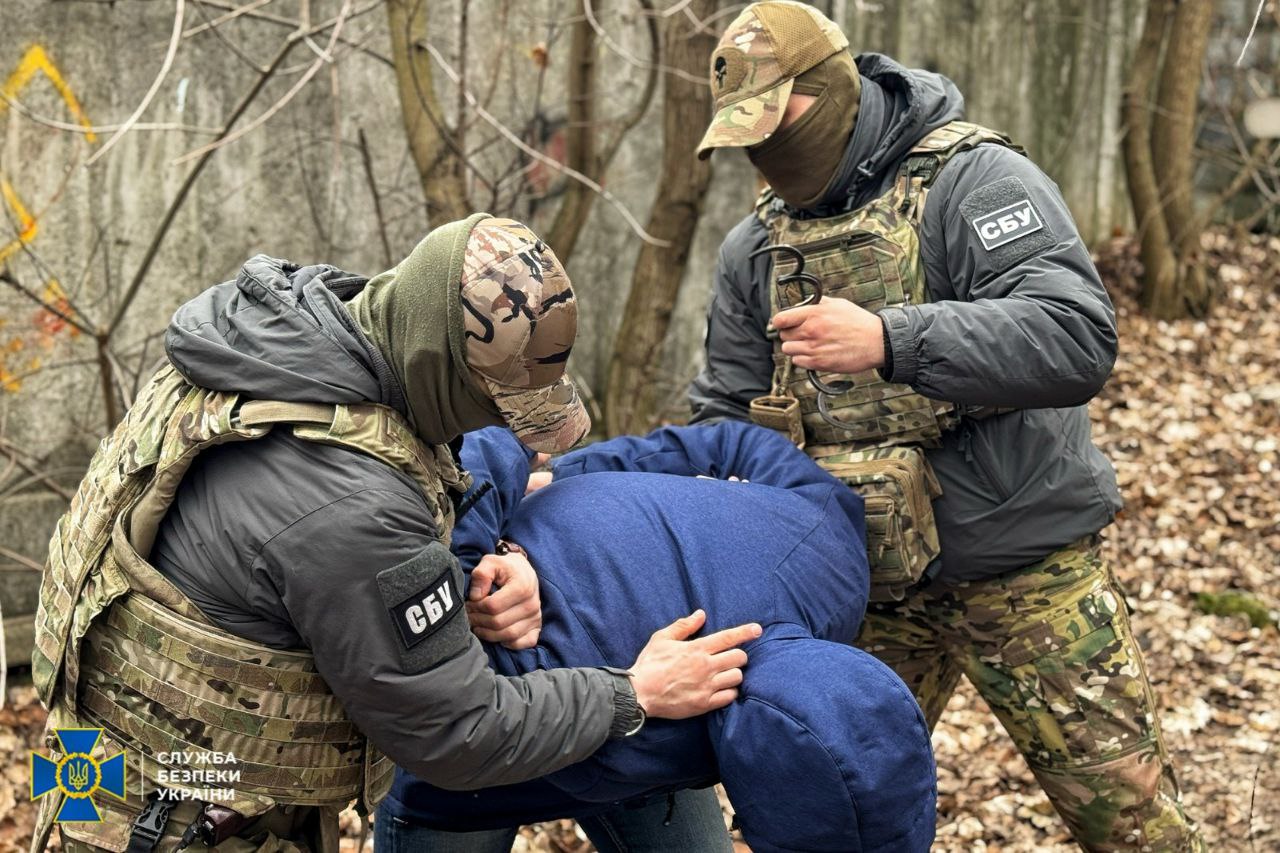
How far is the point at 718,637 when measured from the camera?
7.02 ft

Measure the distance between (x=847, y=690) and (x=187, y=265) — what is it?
372 cm

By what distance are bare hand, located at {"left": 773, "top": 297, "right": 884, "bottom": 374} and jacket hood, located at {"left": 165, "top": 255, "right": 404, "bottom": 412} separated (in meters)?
0.88

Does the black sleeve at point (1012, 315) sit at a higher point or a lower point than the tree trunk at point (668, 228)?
higher

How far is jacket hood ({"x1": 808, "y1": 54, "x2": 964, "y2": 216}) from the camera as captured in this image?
2.77 meters

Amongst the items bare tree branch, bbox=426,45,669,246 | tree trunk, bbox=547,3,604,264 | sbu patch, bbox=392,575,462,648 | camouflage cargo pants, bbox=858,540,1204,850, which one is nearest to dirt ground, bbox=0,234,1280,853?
camouflage cargo pants, bbox=858,540,1204,850

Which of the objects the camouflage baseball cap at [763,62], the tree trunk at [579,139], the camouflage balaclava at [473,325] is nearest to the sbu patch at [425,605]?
the camouflage balaclava at [473,325]

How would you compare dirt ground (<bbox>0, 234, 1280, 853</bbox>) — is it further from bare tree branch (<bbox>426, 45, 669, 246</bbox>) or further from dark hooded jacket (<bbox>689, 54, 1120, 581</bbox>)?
bare tree branch (<bbox>426, 45, 669, 246</bbox>)

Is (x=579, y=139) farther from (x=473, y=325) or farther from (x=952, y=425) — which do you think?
(x=473, y=325)

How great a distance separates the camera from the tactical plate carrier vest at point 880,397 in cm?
266

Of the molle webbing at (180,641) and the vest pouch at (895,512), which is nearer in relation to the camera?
the molle webbing at (180,641)

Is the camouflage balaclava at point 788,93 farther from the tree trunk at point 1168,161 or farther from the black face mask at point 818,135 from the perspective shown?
the tree trunk at point 1168,161

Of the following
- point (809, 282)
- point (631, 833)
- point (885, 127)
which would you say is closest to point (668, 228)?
point (885, 127)

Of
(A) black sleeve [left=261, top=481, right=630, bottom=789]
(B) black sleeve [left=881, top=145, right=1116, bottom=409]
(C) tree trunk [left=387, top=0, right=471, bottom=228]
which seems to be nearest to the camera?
(A) black sleeve [left=261, top=481, right=630, bottom=789]

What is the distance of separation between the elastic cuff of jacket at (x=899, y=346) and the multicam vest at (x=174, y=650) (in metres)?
0.93
